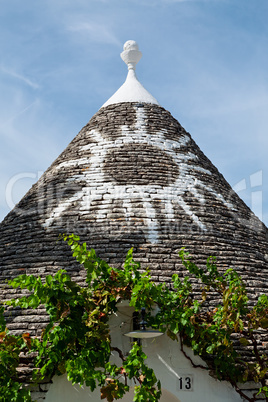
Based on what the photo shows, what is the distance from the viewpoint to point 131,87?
38.6 feet

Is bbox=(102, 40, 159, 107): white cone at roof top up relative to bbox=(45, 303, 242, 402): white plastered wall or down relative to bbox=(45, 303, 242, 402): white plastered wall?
up

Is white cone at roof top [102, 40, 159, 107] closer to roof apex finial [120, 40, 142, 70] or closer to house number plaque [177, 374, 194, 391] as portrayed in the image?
roof apex finial [120, 40, 142, 70]

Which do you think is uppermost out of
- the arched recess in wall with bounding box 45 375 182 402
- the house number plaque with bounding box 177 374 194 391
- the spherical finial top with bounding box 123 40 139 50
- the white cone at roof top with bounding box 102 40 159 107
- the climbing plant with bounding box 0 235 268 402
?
the spherical finial top with bounding box 123 40 139 50

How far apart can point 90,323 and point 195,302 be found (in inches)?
54.5

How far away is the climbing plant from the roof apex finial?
5775 mm

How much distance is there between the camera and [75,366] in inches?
267

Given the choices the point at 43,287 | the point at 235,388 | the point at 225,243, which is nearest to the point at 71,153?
the point at 225,243

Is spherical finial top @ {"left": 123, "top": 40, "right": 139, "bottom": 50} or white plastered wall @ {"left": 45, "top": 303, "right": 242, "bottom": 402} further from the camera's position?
spherical finial top @ {"left": 123, "top": 40, "right": 139, "bottom": 50}

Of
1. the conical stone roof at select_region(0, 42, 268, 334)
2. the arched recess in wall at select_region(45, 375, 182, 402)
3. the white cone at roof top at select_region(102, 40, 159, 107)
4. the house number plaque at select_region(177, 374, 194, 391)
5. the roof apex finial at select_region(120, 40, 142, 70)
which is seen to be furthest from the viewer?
the roof apex finial at select_region(120, 40, 142, 70)

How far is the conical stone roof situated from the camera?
27.7ft

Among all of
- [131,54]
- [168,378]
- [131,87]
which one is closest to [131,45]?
[131,54]

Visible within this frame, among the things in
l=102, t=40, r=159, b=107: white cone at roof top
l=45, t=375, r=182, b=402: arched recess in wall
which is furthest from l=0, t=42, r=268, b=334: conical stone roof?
l=45, t=375, r=182, b=402: arched recess in wall

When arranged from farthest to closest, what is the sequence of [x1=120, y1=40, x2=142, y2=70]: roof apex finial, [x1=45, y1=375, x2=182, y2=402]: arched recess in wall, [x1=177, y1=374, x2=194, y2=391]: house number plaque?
[x1=120, y1=40, x2=142, y2=70]: roof apex finial, [x1=177, y1=374, x2=194, y2=391]: house number plaque, [x1=45, y1=375, x2=182, y2=402]: arched recess in wall

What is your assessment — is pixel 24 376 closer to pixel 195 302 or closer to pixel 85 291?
pixel 85 291
